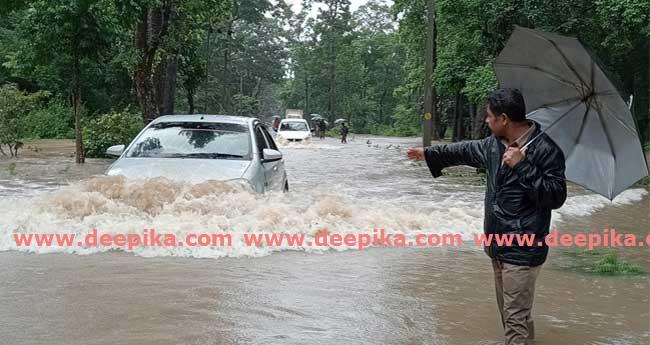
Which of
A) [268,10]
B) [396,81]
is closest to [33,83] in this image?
[268,10]

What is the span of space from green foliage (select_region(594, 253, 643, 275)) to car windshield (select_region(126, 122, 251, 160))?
421 centimetres

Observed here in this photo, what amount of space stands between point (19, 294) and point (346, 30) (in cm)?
6555

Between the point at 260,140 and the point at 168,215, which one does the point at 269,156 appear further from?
the point at 168,215

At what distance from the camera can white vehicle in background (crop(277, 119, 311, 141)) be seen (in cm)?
3597

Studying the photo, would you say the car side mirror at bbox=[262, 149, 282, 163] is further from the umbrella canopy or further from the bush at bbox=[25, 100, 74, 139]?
the bush at bbox=[25, 100, 74, 139]

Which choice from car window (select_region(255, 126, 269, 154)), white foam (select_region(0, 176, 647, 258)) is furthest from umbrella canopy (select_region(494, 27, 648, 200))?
car window (select_region(255, 126, 269, 154))

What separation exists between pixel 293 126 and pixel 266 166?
91.9ft

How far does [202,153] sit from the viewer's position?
8.87 meters

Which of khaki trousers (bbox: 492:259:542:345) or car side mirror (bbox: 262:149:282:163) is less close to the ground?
car side mirror (bbox: 262:149:282:163)

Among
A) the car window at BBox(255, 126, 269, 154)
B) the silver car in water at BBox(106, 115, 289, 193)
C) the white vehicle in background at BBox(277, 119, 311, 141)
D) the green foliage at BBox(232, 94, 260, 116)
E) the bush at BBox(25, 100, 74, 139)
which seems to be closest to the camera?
the silver car in water at BBox(106, 115, 289, 193)

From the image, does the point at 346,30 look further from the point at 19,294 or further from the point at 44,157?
the point at 19,294

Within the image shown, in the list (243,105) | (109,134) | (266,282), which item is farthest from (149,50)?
(243,105)

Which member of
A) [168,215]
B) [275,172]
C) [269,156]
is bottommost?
[168,215]

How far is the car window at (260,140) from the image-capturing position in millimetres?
9288
